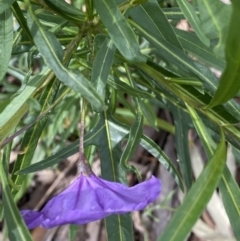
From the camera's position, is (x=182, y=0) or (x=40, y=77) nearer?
(x=182, y=0)

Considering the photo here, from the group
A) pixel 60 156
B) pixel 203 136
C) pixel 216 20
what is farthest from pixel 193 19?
pixel 60 156

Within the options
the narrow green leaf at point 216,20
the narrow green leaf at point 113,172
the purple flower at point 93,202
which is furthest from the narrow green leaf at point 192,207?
the narrow green leaf at point 113,172

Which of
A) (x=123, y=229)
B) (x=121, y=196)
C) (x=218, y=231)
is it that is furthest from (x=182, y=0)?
(x=218, y=231)

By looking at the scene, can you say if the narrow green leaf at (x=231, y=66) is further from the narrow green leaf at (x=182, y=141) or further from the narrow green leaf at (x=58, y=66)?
the narrow green leaf at (x=182, y=141)

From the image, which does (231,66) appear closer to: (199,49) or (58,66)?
(58,66)

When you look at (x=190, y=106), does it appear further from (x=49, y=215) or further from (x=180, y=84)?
(x=49, y=215)

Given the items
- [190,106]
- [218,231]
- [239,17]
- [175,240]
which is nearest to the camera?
[239,17]

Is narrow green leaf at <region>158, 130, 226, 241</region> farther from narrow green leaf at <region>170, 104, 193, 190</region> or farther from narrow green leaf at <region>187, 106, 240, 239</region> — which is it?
narrow green leaf at <region>170, 104, 193, 190</region>
